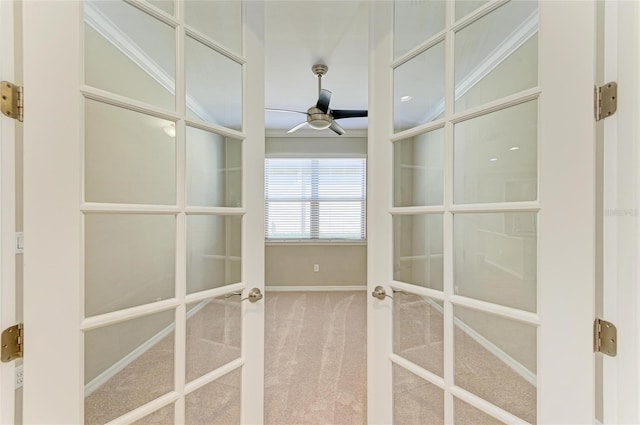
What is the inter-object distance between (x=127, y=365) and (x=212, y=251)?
18.7 inches

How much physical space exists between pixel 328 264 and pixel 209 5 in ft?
13.5

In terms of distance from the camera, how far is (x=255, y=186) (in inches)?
47.8

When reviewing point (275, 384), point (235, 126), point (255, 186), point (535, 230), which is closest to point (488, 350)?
point (535, 230)

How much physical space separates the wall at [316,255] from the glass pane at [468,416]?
3698 mm

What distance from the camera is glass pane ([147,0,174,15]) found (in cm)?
96

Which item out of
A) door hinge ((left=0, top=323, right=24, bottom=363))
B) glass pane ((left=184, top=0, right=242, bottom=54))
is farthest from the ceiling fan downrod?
door hinge ((left=0, top=323, right=24, bottom=363))

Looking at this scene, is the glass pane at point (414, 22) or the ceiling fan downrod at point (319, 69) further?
the ceiling fan downrod at point (319, 69)

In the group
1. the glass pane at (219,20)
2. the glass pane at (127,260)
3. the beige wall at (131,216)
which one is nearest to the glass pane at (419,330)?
the beige wall at (131,216)

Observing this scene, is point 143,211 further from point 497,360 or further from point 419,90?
point 497,360

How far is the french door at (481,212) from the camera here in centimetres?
75

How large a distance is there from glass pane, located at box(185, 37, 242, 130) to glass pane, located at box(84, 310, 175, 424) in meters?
0.79

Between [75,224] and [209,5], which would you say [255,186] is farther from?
[209,5]

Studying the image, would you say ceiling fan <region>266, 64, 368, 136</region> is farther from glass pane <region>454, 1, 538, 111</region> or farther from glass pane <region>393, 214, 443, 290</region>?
glass pane <region>393, 214, 443, 290</region>

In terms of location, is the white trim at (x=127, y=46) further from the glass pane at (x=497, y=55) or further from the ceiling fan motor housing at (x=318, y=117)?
the ceiling fan motor housing at (x=318, y=117)
